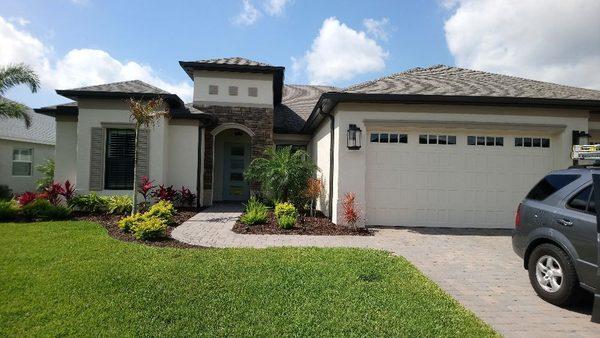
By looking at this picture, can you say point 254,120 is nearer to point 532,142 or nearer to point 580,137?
point 532,142

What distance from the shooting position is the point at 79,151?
35.1ft

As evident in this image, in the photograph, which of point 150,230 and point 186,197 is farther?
point 186,197

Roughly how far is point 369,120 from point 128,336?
7.39 m

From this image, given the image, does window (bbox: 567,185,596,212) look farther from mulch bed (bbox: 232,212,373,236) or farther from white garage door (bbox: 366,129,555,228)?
white garage door (bbox: 366,129,555,228)

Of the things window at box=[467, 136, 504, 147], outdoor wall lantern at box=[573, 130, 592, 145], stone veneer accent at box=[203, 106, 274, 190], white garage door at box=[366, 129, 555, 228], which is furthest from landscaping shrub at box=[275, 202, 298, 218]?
outdoor wall lantern at box=[573, 130, 592, 145]

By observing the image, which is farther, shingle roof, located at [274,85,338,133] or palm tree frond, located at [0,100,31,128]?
shingle roof, located at [274,85,338,133]

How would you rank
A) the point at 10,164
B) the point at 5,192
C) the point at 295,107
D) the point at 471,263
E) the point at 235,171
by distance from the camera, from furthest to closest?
the point at 295,107
the point at 10,164
the point at 5,192
the point at 235,171
the point at 471,263

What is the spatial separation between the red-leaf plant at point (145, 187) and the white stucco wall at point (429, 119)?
6137 mm

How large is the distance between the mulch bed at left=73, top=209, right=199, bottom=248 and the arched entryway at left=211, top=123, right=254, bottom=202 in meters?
3.95

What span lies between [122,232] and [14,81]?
9718 millimetres

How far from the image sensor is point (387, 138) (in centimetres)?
897

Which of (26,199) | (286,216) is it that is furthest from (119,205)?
(286,216)

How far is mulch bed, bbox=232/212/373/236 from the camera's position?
807 cm

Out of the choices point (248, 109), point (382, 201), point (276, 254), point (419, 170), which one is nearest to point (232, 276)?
point (276, 254)
